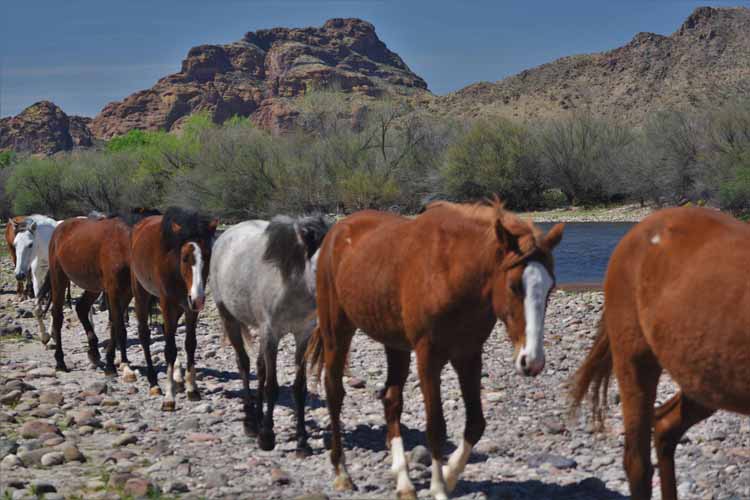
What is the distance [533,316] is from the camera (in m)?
4.25

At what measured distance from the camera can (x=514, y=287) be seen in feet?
14.3

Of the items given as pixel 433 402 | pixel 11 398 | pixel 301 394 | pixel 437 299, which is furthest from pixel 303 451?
pixel 11 398

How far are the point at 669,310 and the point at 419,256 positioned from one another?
157 centimetres

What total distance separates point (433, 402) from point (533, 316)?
3.47 ft

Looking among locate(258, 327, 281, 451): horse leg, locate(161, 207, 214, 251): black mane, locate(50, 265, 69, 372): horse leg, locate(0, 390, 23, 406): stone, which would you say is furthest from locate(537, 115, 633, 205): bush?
locate(258, 327, 281, 451): horse leg

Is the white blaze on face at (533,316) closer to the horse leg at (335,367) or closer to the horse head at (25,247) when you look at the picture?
the horse leg at (335,367)

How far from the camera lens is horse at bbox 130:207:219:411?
26.8ft

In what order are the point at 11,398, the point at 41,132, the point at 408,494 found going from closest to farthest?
the point at 408,494
the point at 11,398
the point at 41,132

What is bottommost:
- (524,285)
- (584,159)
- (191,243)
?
(524,285)

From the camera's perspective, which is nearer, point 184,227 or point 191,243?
point 191,243

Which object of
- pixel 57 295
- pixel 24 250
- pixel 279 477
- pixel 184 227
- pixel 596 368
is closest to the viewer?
pixel 596 368

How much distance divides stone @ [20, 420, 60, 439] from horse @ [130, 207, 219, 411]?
4.61 ft

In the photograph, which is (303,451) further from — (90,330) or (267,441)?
(90,330)

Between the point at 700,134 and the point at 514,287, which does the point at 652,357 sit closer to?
the point at 514,287
